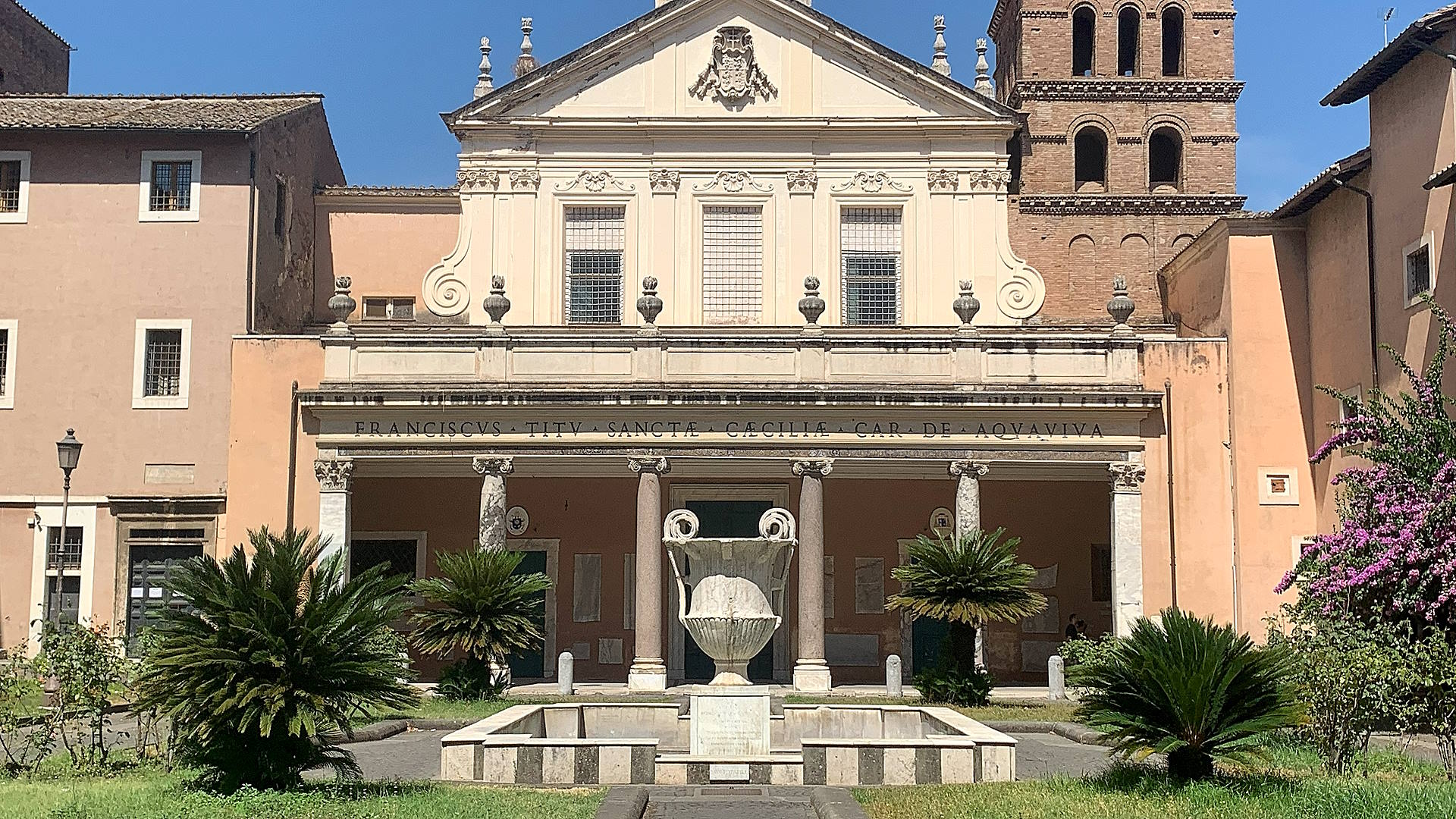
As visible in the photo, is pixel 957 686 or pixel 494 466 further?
pixel 494 466

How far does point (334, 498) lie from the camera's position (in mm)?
27734

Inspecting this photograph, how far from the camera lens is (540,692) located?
25.7 meters

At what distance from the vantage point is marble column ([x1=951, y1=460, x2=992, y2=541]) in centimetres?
2700

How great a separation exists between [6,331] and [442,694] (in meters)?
13.0

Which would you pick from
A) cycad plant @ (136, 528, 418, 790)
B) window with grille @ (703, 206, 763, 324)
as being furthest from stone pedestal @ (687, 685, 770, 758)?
window with grille @ (703, 206, 763, 324)

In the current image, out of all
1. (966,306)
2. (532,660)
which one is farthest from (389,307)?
(966,306)

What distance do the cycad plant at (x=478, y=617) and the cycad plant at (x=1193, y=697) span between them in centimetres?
1132

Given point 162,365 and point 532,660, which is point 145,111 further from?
point 532,660

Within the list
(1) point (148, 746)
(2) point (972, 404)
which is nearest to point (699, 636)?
(1) point (148, 746)

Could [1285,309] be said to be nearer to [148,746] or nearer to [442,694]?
[442,694]

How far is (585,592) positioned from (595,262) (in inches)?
259

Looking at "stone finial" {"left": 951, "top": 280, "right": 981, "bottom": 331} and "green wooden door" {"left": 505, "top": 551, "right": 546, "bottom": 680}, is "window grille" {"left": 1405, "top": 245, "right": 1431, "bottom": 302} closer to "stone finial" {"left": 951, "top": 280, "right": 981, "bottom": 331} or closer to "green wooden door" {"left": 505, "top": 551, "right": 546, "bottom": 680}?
"stone finial" {"left": 951, "top": 280, "right": 981, "bottom": 331}

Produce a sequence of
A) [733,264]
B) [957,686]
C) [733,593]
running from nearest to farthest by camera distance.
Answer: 1. [733,593]
2. [957,686]
3. [733,264]

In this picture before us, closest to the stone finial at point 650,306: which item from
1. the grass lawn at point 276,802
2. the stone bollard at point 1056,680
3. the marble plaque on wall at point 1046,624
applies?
the stone bollard at point 1056,680
